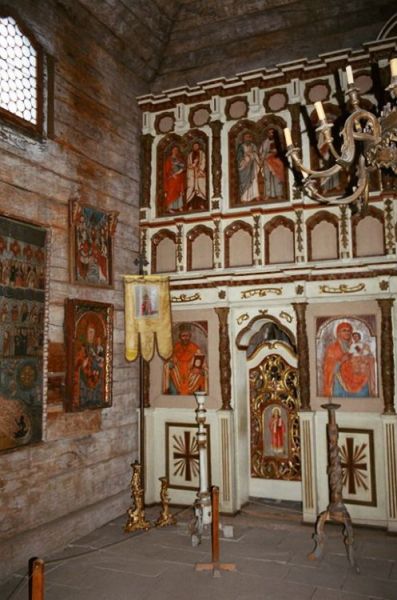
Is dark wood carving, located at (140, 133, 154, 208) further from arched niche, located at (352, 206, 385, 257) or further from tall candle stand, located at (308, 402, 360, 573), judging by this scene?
tall candle stand, located at (308, 402, 360, 573)

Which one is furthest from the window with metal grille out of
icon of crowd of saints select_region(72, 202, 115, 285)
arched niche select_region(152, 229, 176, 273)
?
arched niche select_region(152, 229, 176, 273)

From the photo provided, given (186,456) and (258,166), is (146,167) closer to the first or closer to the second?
(258,166)

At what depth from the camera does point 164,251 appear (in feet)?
32.3

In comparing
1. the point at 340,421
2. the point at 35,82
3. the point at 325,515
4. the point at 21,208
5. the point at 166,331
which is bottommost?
the point at 325,515

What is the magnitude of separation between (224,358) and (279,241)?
2.14 metres

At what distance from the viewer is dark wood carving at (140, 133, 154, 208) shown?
389 inches

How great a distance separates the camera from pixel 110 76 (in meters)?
9.20

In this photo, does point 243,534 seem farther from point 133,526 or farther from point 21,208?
point 21,208

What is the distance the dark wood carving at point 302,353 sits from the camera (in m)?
8.58

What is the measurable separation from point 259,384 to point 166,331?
1.93 m

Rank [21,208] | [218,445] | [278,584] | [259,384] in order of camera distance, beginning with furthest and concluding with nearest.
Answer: [259,384] < [218,445] < [21,208] < [278,584]

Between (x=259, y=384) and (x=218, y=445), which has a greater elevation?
(x=259, y=384)

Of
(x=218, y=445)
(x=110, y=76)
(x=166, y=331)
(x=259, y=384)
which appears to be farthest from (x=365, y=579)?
(x=110, y=76)

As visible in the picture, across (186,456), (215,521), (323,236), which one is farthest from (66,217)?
(215,521)
